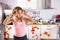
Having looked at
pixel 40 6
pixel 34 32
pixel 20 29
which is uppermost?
pixel 40 6

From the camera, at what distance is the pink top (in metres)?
4.81

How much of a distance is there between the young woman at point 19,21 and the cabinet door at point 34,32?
0.18 m

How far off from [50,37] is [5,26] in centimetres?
131

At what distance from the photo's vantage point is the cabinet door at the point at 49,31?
16.1 feet

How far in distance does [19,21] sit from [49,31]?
0.88 metres

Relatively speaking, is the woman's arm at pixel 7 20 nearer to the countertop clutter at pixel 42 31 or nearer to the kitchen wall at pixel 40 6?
the countertop clutter at pixel 42 31

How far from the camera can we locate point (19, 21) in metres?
4.80

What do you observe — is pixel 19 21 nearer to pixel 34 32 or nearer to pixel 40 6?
pixel 34 32

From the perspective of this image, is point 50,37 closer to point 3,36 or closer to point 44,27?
point 44,27

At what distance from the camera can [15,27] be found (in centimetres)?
489

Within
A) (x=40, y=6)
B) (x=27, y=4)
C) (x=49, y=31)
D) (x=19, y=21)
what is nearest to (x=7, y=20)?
(x=19, y=21)

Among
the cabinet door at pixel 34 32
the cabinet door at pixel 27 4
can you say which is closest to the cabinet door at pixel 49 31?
the cabinet door at pixel 34 32

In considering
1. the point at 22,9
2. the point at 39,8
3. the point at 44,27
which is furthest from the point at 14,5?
the point at 44,27

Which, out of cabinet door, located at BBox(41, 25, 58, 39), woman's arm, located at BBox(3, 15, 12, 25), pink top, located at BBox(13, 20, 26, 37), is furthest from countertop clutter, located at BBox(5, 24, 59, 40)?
woman's arm, located at BBox(3, 15, 12, 25)
